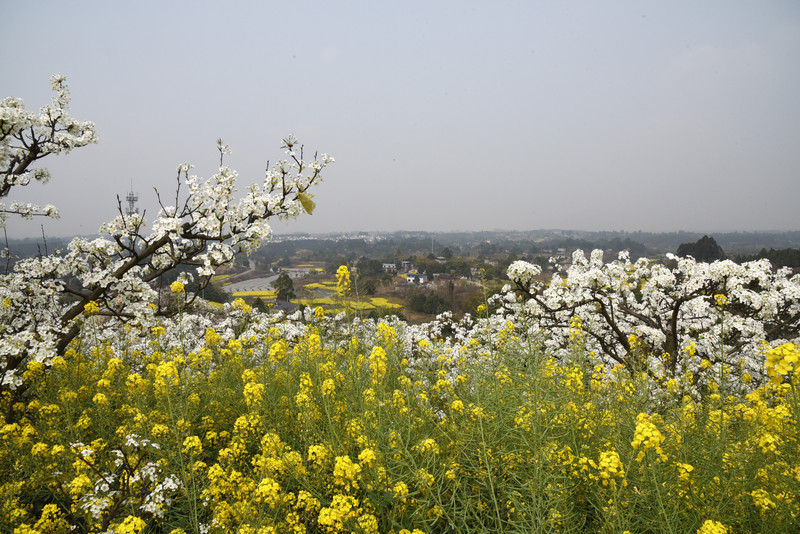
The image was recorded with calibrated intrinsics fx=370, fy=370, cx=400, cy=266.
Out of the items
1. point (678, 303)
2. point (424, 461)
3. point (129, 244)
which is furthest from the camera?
point (678, 303)

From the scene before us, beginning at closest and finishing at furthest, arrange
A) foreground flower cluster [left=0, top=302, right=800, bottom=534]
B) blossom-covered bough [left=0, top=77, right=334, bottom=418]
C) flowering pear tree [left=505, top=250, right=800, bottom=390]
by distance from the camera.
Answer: foreground flower cluster [left=0, top=302, right=800, bottom=534] → blossom-covered bough [left=0, top=77, right=334, bottom=418] → flowering pear tree [left=505, top=250, right=800, bottom=390]

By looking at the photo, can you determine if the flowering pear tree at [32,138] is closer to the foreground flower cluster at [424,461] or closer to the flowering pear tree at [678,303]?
the foreground flower cluster at [424,461]

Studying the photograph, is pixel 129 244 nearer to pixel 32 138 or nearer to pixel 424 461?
pixel 32 138

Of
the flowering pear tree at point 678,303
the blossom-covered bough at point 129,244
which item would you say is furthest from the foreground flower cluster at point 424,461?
the flowering pear tree at point 678,303

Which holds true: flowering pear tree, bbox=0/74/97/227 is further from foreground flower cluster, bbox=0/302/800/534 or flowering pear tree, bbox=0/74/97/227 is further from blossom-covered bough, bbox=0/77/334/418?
foreground flower cluster, bbox=0/302/800/534

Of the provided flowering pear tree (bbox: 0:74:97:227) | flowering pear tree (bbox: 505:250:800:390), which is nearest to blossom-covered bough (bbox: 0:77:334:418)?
flowering pear tree (bbox: 0:74:97:227)

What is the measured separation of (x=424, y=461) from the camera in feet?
8.59

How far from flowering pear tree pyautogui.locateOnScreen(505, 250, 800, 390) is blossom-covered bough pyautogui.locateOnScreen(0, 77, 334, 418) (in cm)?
523

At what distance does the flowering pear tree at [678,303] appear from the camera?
7559 mm

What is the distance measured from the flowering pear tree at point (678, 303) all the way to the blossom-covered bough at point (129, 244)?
5228mm

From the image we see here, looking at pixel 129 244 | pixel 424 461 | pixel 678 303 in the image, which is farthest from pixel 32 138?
pixel 678 303

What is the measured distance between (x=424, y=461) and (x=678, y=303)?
8.19 metres

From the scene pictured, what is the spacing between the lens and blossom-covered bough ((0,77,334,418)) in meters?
4.78

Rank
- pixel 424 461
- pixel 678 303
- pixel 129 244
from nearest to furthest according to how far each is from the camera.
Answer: pixel 424 461 < pixel 129 244 < pixel 678 303
